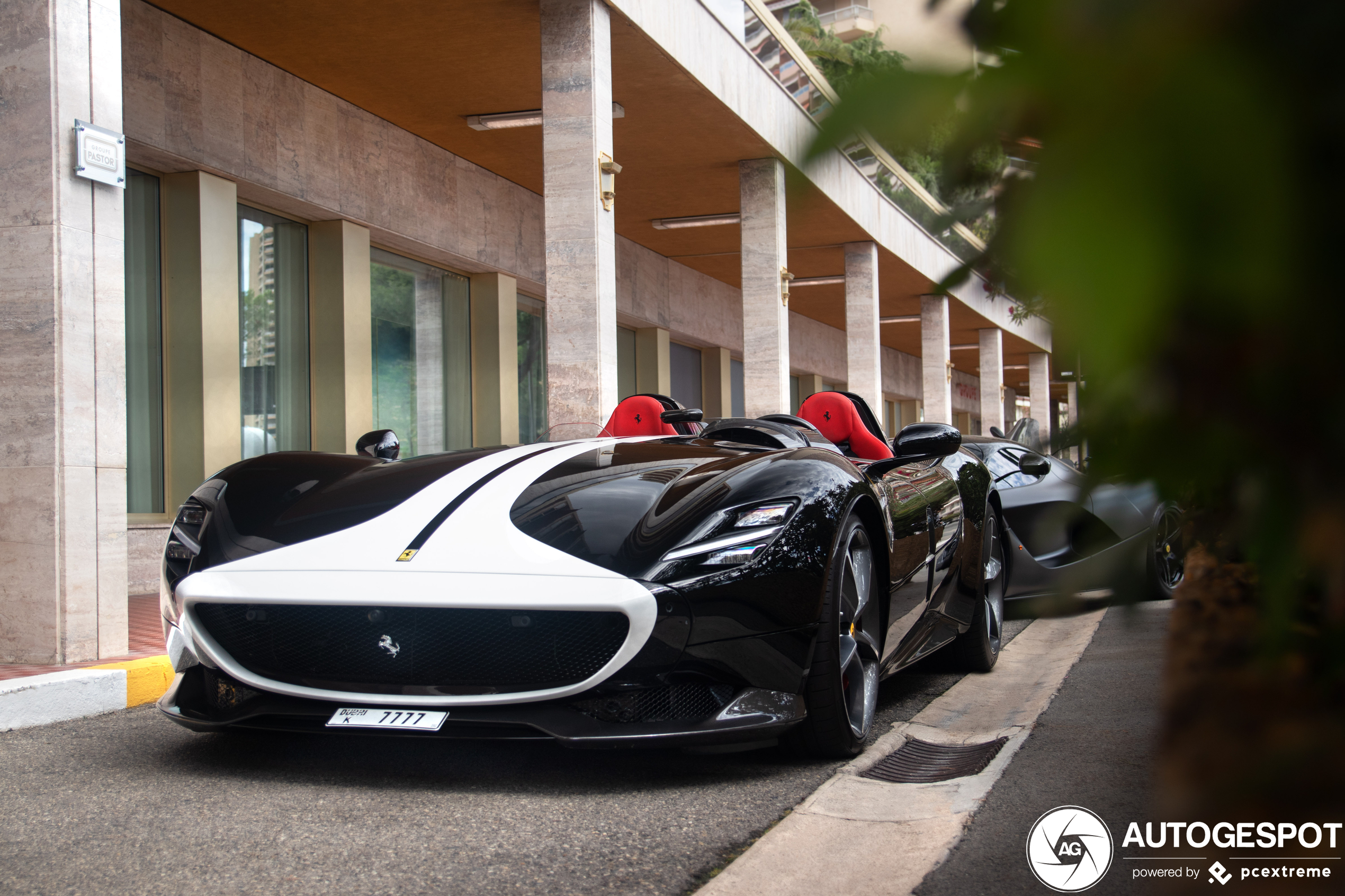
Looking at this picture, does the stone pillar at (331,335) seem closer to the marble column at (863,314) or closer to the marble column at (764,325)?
the marble column at (764,325)

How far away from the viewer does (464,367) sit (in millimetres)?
15664

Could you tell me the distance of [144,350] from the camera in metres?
10.2

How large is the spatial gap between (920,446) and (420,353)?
11368mm

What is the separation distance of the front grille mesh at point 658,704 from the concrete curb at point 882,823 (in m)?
0.34

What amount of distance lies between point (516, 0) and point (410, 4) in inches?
36.3

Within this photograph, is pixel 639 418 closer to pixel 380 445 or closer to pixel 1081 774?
pixel 380 445

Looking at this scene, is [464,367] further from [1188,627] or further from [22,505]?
[1188,627]

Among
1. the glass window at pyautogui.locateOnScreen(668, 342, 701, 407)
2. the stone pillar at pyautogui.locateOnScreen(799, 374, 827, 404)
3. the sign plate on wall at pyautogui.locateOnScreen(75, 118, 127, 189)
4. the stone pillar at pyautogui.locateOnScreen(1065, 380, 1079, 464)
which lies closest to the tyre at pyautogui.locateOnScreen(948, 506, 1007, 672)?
the sign plate on wall at pyautogui.locateOnScreen(75, 118, 127, 189)

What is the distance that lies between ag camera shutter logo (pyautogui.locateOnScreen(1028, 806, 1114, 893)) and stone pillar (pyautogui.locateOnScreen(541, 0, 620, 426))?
768 cm

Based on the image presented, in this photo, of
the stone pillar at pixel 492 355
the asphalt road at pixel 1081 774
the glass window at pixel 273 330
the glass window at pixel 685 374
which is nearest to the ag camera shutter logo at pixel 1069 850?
the asphalt road at pixel 1081 774

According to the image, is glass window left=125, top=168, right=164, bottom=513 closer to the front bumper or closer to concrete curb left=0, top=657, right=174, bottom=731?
concrete curb left=0, top=657, right=174, bottom=731

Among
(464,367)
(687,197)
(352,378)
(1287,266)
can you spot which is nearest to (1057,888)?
(1287,266)

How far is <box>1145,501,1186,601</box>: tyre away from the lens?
0.79 m

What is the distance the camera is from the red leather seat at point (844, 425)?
5680mm
